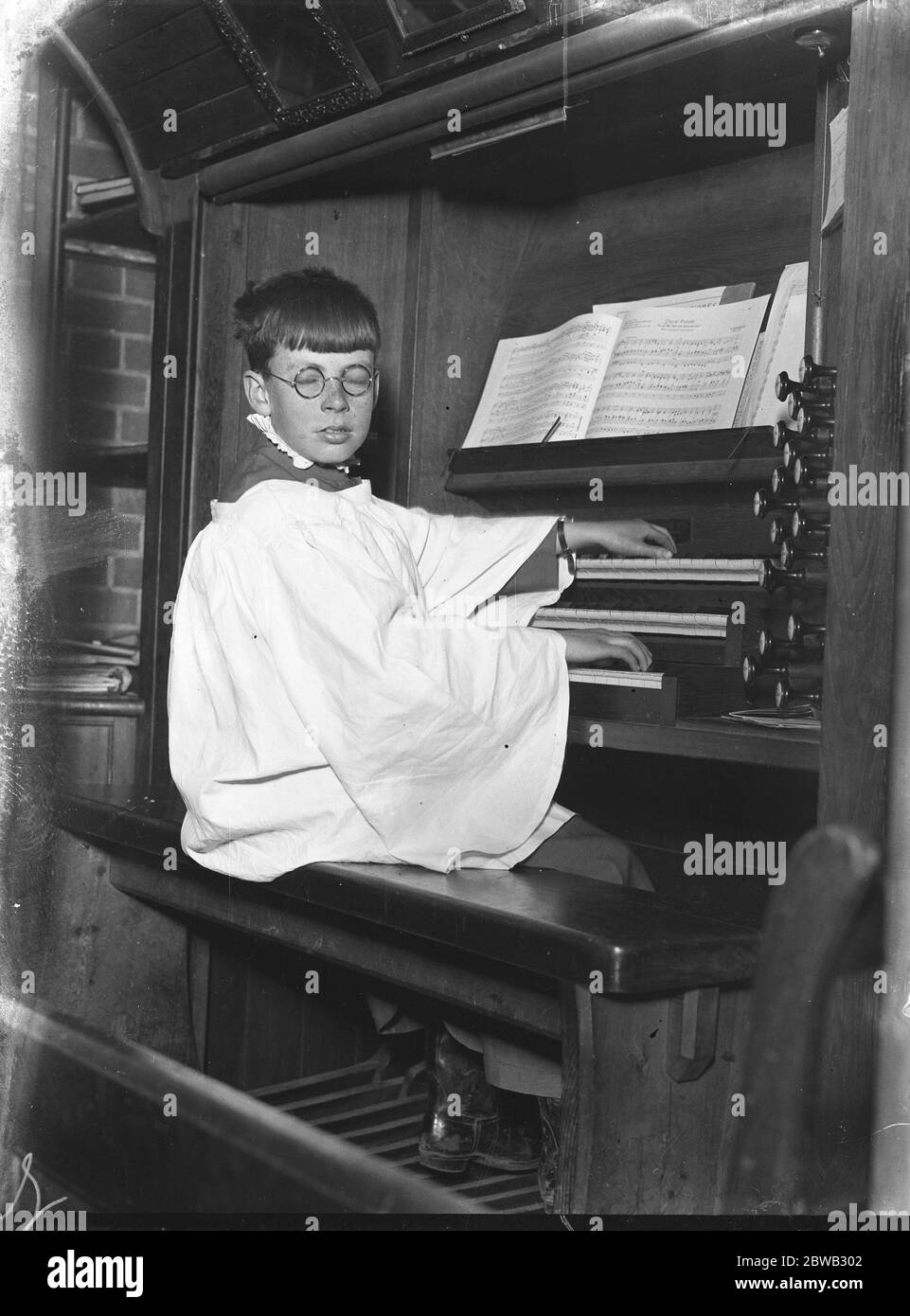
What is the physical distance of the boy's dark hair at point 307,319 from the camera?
9.77ft

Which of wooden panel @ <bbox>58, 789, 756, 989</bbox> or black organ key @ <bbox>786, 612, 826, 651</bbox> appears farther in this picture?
black organ key @ <bbox>786, 612, 826, 651</bbox>

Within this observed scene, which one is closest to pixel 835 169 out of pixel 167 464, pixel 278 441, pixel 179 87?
pixel 278 441

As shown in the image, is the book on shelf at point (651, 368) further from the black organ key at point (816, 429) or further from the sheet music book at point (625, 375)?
the black organ key at point (816, 429)

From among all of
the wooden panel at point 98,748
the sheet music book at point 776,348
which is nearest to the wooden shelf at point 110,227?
the wooden panel at point 98,748

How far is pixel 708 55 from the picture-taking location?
2584mm

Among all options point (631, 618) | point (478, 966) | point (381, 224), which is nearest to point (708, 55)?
point (631, 618)

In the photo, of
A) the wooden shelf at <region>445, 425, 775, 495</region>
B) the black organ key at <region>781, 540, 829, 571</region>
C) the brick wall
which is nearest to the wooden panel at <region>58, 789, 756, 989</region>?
the black organ key at <region>781, 540, 829, 571</region>

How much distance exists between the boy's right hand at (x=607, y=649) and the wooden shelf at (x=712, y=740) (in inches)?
4.8

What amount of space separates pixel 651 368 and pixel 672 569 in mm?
640

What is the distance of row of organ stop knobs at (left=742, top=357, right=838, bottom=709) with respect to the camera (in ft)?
7.85

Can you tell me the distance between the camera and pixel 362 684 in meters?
2.62

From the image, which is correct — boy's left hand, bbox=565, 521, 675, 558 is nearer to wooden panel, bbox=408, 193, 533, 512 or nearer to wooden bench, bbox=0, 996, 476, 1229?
wooden panel, bbox=408, 193, 533, 512

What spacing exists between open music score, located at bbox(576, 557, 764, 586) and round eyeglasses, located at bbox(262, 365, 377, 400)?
2.09 ft

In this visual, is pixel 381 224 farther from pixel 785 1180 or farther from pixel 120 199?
pixel 785 1180
